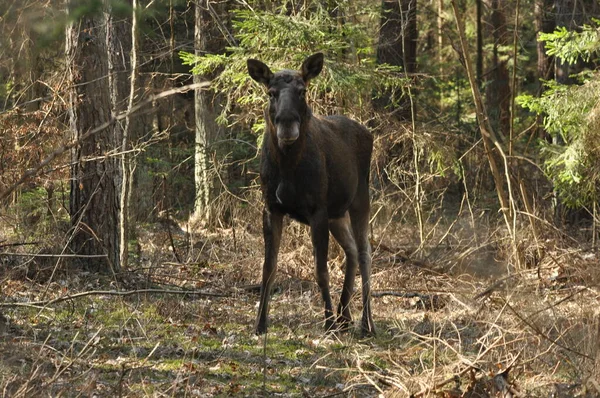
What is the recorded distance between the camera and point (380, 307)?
11508mm

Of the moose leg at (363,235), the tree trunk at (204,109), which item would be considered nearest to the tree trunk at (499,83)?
the tree trunk at (204,109)

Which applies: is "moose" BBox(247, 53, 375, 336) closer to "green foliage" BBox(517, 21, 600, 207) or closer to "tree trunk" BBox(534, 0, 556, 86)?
"green foliage" BBox(517, 21, 600, 207)

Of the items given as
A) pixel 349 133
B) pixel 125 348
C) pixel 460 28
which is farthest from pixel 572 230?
pixel 125 348

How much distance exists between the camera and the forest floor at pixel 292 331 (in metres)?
6.75

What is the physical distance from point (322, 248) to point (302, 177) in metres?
0.80

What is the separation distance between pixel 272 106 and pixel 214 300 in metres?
3.17

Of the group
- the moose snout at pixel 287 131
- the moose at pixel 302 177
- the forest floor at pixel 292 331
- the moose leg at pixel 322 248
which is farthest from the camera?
the moose leg at pixel 322 248

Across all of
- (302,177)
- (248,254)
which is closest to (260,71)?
(302,177)

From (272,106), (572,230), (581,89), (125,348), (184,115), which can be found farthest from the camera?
(184,115)

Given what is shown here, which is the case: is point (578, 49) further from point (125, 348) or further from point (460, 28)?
point (125, 348)

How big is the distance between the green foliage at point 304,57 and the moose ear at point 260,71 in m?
2.80

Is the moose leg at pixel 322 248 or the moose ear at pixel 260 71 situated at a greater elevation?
the moose ear at pixel 260 71

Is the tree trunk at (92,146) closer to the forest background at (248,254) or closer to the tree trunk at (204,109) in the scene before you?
the forest background at (248,254)

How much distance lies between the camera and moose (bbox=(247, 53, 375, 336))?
942cm
